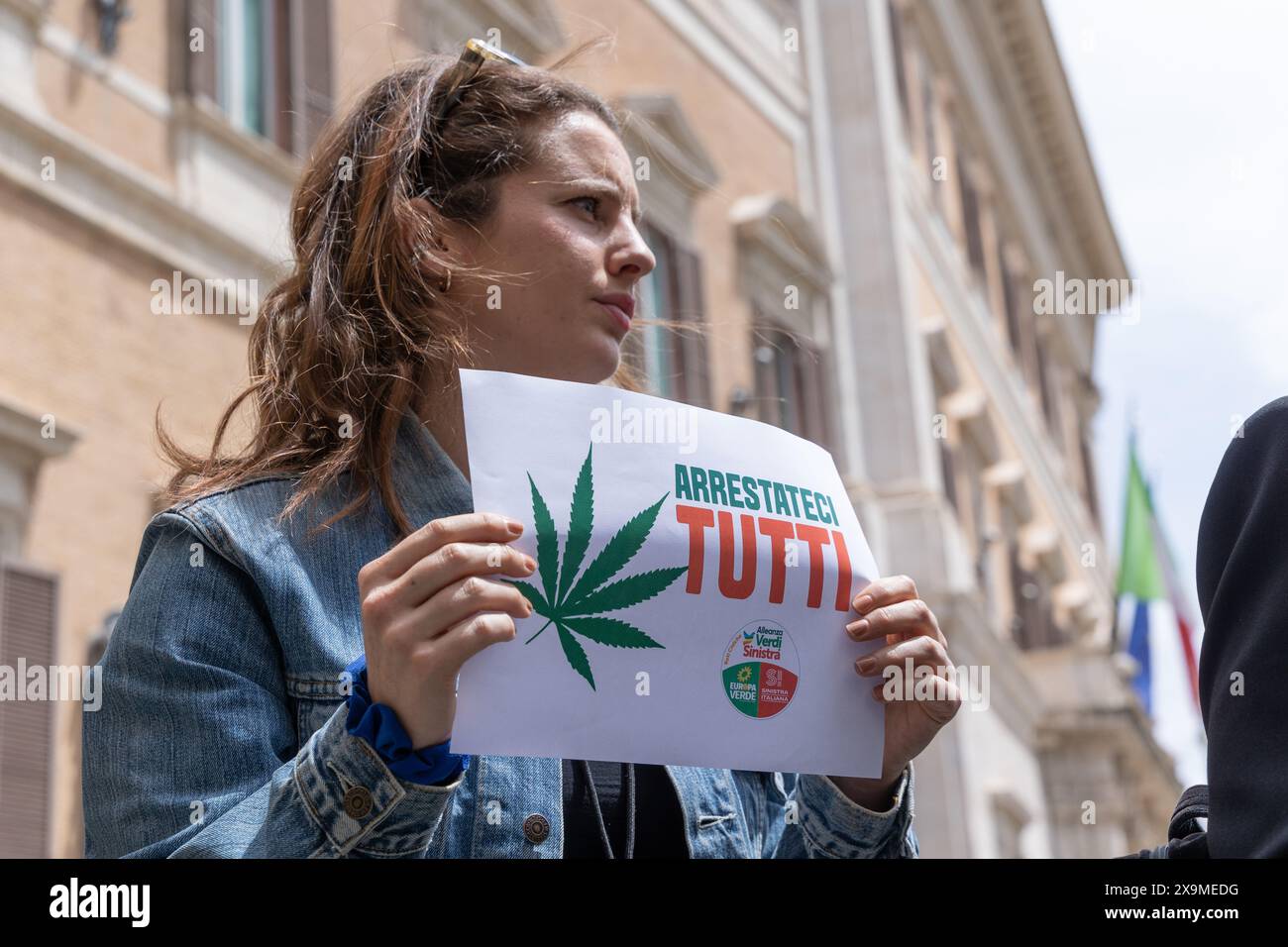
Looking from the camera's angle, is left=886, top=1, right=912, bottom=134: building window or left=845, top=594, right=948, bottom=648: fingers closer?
left=845, top=594, right=948, bottom=648: fingers

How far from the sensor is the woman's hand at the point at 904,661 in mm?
2047

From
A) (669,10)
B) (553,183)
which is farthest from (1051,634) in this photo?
(553,183)

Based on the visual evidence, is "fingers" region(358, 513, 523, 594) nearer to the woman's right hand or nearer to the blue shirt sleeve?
the woman's right hand

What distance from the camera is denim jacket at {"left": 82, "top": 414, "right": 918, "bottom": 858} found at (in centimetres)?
177

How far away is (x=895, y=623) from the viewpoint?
2.05m

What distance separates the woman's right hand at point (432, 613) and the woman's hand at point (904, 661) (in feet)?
1.57

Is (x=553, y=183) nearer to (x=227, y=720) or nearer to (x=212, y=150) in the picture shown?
(x=227, y=720)

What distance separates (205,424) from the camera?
8242mm

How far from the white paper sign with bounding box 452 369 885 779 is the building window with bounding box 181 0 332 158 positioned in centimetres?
726

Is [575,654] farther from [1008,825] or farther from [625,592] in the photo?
[1008,825]

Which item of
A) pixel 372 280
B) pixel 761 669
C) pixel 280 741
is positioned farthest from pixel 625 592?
pixel 372 280

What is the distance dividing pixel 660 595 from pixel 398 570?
0.32 m

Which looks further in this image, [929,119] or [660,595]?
[929,119]

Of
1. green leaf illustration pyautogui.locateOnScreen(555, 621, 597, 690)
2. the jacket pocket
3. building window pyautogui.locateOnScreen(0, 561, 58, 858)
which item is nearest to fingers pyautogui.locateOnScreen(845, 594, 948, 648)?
green leaf illustration pyautogui.locateOnScreen(555, 621, 597, 690)
